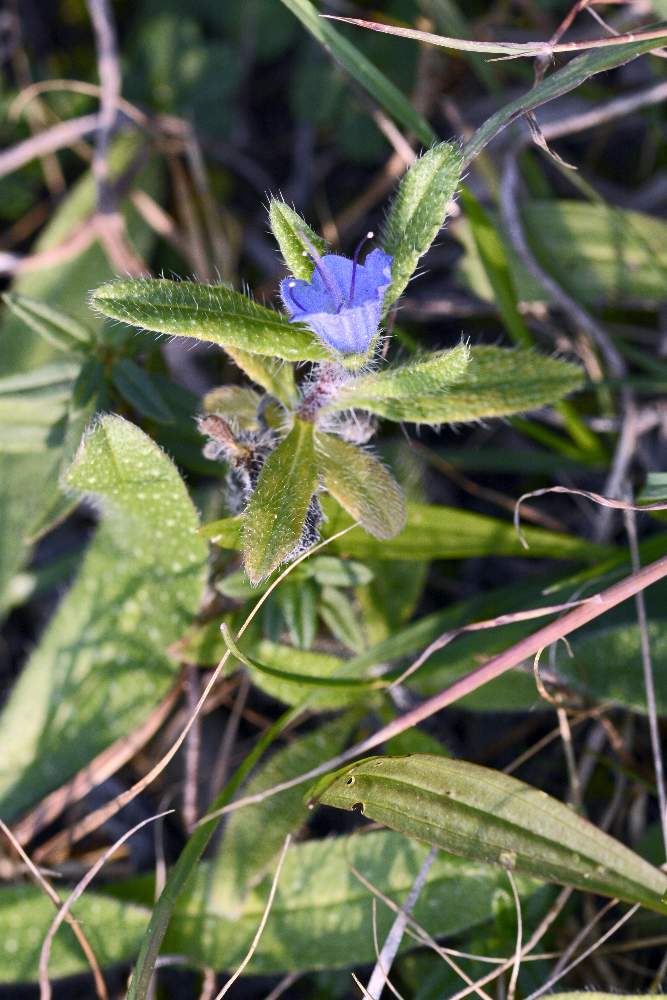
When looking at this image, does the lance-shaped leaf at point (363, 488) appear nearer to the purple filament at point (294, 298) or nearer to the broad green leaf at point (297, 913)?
the purple filament at point (294, 298)

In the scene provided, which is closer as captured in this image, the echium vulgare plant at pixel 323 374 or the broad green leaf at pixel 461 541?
the echium vulgare plant at pixel 323 374

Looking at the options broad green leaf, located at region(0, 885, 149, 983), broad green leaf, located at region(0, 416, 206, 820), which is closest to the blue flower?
broad green leaf, located at region(0, 416, 206, 820)

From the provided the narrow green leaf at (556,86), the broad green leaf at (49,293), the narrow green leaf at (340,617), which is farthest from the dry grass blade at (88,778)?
the narrow green leaf at (556,86)

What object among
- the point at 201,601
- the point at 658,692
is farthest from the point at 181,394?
the point at 658,692

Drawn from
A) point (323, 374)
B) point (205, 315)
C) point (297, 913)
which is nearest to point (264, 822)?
point (297, 913)

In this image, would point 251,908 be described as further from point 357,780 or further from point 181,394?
point 181,394

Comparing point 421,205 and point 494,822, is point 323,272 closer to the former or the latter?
point 421,205
